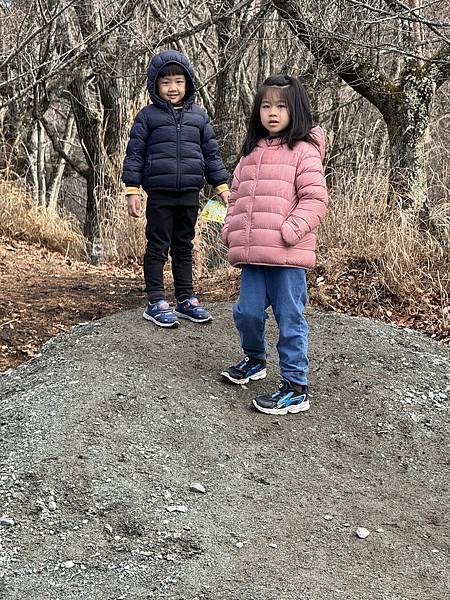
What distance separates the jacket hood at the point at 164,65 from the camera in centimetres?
459

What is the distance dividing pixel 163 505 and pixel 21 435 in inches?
33.1

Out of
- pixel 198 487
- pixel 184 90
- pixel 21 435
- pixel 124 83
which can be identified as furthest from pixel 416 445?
pixel 124 83

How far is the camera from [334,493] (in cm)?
343

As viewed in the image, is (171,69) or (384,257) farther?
(384,257)

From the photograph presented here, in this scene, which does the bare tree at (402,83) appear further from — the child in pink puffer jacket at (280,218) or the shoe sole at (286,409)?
the shoe sole at (286,409)

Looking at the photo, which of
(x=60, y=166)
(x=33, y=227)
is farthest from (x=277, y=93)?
(x=60, y=166)

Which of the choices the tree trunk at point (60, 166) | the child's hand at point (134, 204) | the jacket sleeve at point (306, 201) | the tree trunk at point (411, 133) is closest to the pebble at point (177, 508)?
the jacket sleeve at point (306, 201)

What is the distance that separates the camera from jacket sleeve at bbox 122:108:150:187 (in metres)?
4.66

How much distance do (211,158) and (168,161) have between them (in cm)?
32

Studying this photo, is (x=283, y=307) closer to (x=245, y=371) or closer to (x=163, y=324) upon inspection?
(x=245, y=371)

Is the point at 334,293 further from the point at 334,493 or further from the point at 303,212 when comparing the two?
the point at 334,493

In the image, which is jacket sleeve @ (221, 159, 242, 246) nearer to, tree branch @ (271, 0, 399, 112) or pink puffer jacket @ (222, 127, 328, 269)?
pink puffer jacket @ (222, 127, 328, 269)

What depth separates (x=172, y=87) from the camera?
463cm

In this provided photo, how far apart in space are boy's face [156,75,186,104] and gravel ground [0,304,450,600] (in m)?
1.34
